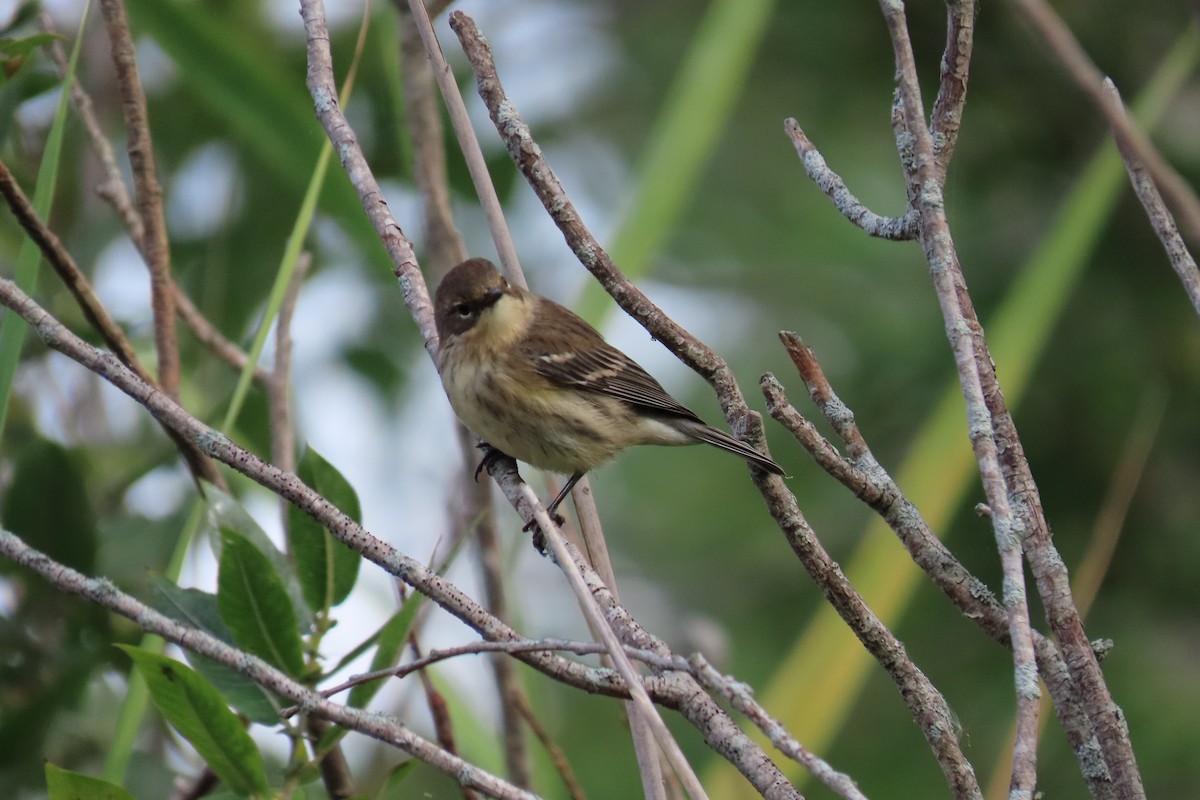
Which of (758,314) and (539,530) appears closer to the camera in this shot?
(539,530)

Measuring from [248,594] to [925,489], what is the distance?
4.39 ft

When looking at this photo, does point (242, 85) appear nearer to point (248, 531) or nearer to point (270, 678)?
point (248, 531)

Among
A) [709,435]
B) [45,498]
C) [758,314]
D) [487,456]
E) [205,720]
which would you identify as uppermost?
[758,314]

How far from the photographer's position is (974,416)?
1.37 m

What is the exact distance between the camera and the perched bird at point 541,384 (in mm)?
3055

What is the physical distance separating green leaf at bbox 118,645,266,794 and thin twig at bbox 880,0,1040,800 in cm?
91

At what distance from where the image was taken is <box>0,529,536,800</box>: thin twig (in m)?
1.37

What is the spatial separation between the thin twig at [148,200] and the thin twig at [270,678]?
0.81 meters

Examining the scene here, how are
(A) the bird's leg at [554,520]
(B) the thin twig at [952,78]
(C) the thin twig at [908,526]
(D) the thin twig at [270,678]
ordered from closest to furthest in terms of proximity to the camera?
(D) the thin twig at [270,678] → (C) the thin twig at [908,526] → (B) the thin twig at [952,78] → (A) the bird's leg at [554,520]

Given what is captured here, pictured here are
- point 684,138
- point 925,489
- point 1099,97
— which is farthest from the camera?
point 684,138

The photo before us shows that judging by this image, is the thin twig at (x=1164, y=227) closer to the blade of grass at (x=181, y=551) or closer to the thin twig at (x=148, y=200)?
the blade of grass at (x=181, y=551)

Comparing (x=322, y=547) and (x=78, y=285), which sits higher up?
(x=78, y=285)

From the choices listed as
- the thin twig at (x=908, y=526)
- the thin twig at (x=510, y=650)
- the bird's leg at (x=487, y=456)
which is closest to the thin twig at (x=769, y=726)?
the thin twig at (x=510, y=650)

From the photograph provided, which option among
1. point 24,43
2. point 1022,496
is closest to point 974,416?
point 1022,496
